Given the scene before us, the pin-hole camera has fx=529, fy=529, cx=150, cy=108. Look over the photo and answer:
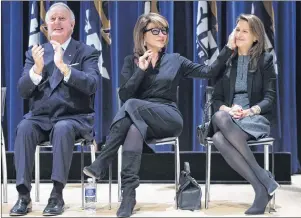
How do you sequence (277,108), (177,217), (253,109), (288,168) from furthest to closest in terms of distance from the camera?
1. (277,108)
2. (288,168)
3. (253,109)
4. (177,217)

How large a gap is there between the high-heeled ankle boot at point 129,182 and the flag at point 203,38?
73.8 inches

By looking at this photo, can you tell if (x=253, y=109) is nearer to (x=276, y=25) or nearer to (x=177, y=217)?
(x=177, y=217)

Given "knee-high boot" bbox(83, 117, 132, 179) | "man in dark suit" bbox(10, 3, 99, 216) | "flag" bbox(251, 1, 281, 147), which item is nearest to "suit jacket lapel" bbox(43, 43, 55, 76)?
"man in dark suit" bbox(10, 3, 99, 216)

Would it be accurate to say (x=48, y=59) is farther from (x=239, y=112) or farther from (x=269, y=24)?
(x=269, y=24)

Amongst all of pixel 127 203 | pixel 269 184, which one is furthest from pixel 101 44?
pixel 269 184

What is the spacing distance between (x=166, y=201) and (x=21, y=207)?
0.97 m

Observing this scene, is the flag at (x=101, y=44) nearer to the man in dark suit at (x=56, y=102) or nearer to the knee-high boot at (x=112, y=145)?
the man in dark suit at (x=56, y=102)

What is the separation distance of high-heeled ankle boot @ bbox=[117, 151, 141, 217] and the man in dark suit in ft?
1.11

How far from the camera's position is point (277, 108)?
4676 millimetres

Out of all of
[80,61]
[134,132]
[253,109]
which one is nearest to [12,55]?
[80,61]

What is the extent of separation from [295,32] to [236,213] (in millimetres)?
2353

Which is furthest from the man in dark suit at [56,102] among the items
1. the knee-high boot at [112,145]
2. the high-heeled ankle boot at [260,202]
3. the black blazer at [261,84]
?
the high-heeled ankle boot at [260,202]

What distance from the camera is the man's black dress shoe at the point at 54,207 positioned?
114 inches

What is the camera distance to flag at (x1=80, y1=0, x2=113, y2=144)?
4.81 m
